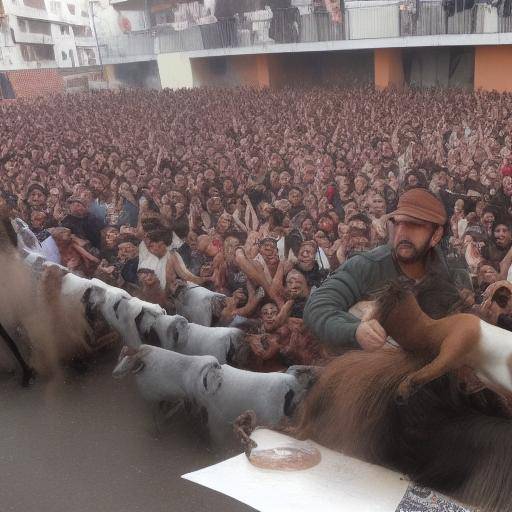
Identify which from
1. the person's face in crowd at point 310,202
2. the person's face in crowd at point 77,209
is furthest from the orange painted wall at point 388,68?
the person's face in crowd at point 77,209

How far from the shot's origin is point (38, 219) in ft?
19.1

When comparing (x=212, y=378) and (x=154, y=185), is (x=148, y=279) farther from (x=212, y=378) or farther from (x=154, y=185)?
(x=212, y=378)

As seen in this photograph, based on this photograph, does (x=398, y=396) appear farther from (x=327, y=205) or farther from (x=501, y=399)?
(x=327, y=205)

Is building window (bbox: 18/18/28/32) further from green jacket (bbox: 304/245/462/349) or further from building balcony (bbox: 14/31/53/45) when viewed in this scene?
green jacket (bbox: 304/245/462/349)

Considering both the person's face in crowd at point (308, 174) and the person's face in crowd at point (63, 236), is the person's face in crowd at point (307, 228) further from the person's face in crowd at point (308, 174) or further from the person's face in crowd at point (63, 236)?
the person's face in crowd at point (63, 236)

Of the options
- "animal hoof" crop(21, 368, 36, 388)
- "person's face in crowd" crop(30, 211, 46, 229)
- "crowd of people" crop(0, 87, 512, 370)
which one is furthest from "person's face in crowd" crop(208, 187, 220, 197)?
"animal hoof" crop(21, 368, 36, 388)

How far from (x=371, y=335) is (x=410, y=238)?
1.88ft

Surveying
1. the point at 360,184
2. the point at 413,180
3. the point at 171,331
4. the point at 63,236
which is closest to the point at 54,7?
the point at 63,236

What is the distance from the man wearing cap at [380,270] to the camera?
3.66 m

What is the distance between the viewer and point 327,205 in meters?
4.03

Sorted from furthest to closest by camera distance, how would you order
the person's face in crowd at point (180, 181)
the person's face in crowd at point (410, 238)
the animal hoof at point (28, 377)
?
the animal hoof at point (28, 377)
the person's face in crowd at point (180, 181)
the person's face in crowd at point (410, 238)

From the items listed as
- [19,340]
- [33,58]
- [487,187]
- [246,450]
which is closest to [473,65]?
[487,187]

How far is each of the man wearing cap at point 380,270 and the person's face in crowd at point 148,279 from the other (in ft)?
4.74

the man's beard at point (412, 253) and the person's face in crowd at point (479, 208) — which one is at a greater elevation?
the person's face in crowd at point (479, 208)
